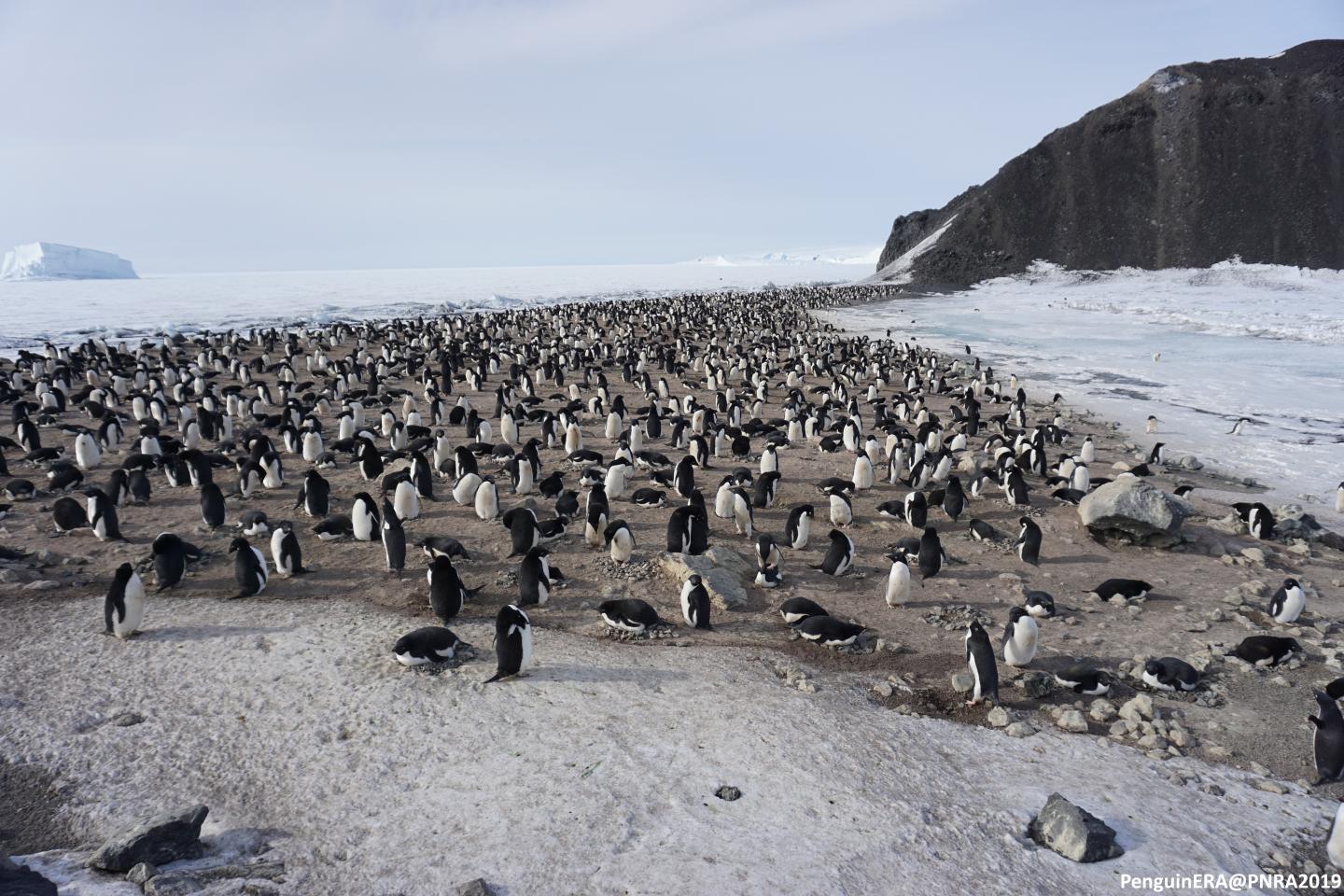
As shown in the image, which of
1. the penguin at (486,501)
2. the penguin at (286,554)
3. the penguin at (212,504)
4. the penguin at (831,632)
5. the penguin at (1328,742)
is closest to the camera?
A: the penguin at (1328,742)

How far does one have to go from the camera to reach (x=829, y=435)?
52.4 feet

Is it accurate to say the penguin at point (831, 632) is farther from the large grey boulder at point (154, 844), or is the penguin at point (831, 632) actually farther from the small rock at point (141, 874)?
the small rock at point (141, 874)

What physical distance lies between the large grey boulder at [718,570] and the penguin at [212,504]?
625 centimetres

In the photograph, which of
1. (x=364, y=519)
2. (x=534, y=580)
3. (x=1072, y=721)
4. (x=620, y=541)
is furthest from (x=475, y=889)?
(x=364, y=519)

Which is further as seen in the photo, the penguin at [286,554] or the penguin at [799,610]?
the penguin at [286,554]

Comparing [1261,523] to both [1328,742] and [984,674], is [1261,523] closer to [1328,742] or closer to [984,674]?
[1328,742]

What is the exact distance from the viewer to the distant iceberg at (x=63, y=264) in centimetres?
15275

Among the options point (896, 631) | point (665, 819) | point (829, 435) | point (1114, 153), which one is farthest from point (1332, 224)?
point (665, 819)

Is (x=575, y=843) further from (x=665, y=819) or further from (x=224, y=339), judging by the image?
(x=224, y=339)

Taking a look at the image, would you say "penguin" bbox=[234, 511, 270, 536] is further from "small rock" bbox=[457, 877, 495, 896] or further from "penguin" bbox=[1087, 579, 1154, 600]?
"penguin" bbox=[1087, 579, 1154, 600]

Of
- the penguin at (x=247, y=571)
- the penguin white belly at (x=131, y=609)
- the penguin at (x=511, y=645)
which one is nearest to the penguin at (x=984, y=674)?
the penguin at (x=511, y=645)

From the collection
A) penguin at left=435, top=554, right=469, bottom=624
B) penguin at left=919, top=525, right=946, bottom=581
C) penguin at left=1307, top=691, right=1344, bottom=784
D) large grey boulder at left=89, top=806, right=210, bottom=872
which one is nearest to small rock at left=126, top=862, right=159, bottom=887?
large grey boulder at left=89, top=806, right=210, bottom=872

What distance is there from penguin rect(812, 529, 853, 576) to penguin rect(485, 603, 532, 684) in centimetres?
435

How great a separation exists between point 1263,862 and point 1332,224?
86.4 meters
